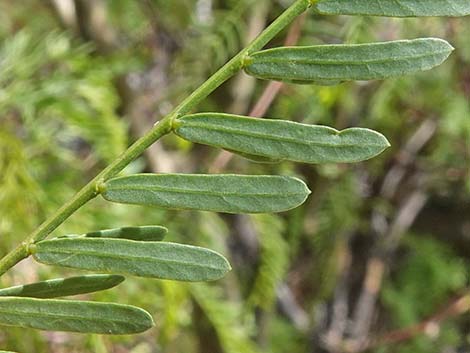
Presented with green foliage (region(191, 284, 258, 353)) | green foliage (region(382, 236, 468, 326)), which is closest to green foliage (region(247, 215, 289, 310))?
green foliage (region(191, 284, 258, 353))

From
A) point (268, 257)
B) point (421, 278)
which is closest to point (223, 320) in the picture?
point (268, 257)

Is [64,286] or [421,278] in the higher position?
[421,278]

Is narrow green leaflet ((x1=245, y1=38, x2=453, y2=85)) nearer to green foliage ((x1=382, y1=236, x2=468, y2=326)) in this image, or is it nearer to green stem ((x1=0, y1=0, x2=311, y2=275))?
green stem ((x1=0, y1=0, x2=311, y2=275))

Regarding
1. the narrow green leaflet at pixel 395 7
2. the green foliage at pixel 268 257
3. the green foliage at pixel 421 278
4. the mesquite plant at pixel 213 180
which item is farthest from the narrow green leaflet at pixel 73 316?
the green foliage at pixel 421 278

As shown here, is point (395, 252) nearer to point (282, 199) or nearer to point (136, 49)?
point (136, 49)

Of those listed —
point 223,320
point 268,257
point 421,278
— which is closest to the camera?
point 223,320

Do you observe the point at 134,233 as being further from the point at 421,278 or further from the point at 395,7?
the point at 421,278

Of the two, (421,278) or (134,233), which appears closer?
(134,233)

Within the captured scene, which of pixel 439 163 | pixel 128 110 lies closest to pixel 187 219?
pixel 128 110
